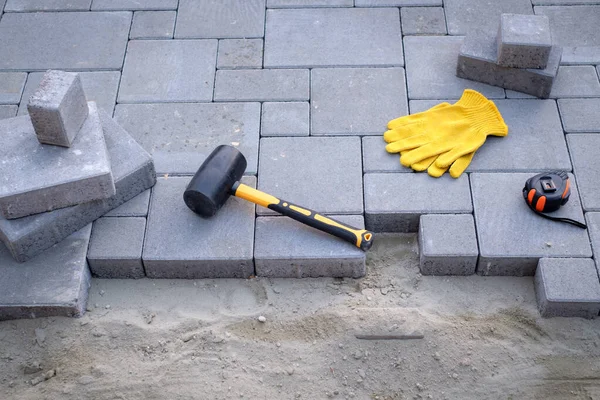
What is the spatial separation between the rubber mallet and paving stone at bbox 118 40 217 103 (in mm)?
828

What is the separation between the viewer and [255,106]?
16.7ft

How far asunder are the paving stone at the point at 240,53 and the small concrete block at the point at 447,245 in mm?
1712

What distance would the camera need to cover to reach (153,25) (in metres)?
5.64

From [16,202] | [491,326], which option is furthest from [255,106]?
[491,326]

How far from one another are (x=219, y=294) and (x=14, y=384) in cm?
114

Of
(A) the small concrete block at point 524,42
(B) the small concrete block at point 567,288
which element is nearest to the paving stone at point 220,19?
(A) the small concrete block at point 524,42

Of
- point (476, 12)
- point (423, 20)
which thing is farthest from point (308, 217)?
point (476, 12)

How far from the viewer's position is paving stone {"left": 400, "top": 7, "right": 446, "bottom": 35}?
Answer: 5.50 meters

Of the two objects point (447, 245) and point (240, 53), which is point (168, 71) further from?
point (447, 245)

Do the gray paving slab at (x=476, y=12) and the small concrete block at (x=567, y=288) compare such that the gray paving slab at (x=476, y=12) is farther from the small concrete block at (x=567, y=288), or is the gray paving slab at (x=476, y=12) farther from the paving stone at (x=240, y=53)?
the small concrete block at (x=567, y=288)

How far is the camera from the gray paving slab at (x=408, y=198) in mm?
4488

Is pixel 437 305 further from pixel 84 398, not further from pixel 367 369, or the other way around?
pixel 84 398

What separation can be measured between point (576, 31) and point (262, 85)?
2.20 meters

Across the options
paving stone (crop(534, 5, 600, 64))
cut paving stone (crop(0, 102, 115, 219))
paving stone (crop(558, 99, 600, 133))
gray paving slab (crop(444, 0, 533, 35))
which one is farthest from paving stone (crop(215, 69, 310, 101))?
paving stone (crop(534, 5, 600, 64))
